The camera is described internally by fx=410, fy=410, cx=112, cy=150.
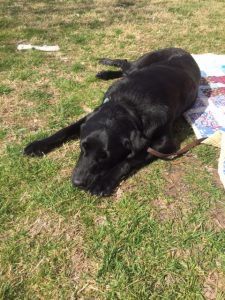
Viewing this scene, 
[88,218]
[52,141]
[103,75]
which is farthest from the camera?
[103,75]

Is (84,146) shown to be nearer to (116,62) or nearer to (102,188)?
(102,188)

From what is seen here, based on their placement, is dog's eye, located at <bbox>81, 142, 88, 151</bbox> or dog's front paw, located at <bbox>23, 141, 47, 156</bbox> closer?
dog's eye, located at <bbox>81, 142, 88, 151</bbox>

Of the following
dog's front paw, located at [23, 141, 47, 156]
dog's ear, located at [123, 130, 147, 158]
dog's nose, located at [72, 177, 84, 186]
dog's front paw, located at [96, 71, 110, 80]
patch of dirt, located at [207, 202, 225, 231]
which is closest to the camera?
patch of dirt, located at [207, 202, 225, 231]

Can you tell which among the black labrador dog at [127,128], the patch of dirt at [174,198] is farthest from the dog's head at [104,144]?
the patch of dirt at [174,198]

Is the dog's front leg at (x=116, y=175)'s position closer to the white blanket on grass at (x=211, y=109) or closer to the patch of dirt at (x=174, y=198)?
the patch of dirt at (x=174, y=198)

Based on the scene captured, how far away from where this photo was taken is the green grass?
2.60 m

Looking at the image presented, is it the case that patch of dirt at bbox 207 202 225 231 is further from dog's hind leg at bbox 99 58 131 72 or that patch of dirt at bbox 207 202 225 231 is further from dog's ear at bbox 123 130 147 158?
dog's hind leg at bbox 99 58 131 72

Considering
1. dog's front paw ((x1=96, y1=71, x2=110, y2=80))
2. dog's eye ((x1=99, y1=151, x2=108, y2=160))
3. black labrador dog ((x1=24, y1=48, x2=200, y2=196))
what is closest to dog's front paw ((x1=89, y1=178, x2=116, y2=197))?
black labrador dog ((x1=24, y1=48, x2=200, y2=196))

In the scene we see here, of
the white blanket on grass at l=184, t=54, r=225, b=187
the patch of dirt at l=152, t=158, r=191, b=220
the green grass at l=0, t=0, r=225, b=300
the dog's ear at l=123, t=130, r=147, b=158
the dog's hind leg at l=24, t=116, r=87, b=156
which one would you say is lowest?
the white blanket on grass at l=184, t=54, r=225, b=187

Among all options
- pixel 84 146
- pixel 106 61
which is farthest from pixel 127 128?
pixel 106 61

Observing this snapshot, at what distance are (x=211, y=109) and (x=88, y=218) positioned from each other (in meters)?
2.19

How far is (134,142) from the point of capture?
3342mm

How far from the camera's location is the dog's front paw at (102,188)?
3227mm

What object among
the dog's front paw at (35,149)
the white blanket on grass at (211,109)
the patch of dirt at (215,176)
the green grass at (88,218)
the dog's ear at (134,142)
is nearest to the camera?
the green grass at (88,218)
